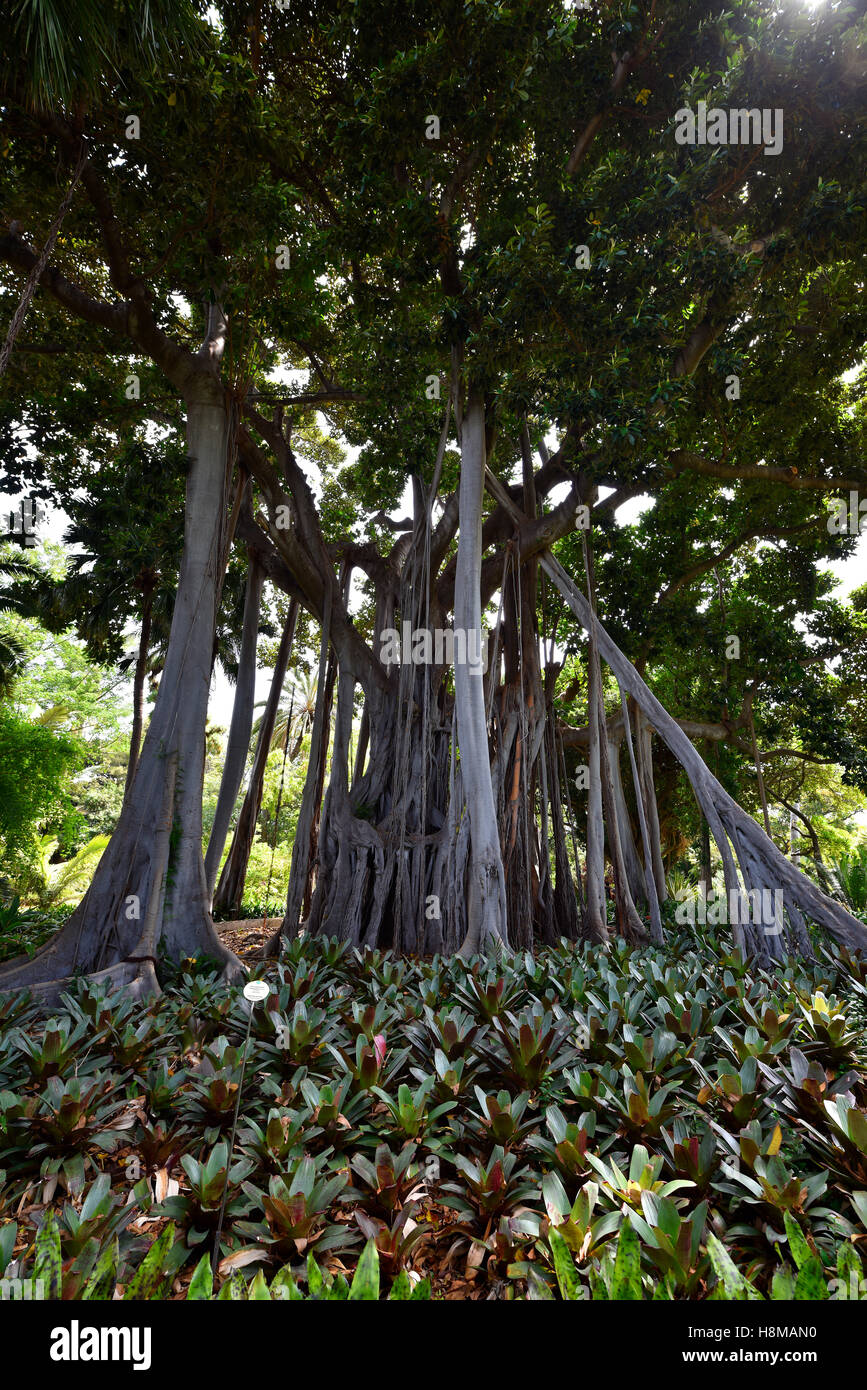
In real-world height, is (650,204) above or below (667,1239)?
above

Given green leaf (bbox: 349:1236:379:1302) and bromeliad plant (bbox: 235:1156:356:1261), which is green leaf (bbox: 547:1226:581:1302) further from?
bromeliad plant (bbox: 235:1156:356:1261)

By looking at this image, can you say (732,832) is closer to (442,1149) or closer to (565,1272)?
(442,1149)

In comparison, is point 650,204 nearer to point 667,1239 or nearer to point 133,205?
point 133,205

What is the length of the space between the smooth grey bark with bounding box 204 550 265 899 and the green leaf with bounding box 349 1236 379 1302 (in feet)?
20.0

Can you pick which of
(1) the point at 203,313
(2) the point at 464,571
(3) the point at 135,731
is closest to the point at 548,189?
(2) the point at 464,571

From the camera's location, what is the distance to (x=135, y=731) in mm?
8750

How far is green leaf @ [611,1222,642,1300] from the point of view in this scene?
1.06 metres

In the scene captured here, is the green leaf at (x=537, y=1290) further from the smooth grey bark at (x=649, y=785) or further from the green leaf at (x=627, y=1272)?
the smooth grey bark at (x=649, y=785)

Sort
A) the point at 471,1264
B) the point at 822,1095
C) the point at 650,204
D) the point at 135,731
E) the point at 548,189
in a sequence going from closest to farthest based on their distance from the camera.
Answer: the point at 471,1264, the point at 822,1095, the point at 650,204, the point at 548,189, the point at 135,731

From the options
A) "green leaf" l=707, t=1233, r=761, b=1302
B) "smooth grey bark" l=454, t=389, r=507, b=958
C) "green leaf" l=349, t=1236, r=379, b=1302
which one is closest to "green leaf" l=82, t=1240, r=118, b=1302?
"green leaf" l=349, t=1236, r=379, b=1302

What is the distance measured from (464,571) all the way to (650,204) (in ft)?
8.33

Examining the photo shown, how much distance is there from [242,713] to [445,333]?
4.46m

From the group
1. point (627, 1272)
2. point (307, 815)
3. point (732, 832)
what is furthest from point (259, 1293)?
point (307, 815)

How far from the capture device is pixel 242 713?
7.17 metres
